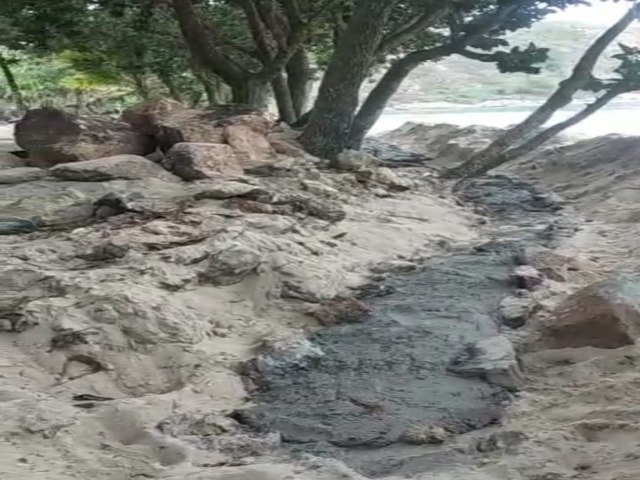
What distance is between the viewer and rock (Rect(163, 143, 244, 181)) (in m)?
6.64

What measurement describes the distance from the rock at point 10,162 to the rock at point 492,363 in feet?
16.1

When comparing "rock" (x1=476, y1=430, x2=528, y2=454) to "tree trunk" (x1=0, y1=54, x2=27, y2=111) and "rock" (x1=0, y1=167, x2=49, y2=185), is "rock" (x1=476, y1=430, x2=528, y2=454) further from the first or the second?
"tree trunk" (x1=0, y1=54, x2=27, y2=111)

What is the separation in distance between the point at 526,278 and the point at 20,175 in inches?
152

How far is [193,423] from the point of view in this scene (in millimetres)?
3014

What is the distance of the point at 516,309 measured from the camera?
14.4 ft

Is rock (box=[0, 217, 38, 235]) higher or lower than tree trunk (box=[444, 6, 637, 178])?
lower

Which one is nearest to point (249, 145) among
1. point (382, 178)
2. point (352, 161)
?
point (352, 161)

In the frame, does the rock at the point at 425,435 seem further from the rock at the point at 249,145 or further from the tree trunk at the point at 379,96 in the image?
the tree trunk at the point at 379,96

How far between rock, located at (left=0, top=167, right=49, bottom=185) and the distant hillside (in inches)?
798

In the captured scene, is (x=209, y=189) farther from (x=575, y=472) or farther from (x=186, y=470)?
(x=575, y=472)

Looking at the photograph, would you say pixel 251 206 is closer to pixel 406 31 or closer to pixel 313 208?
pixel 313 208

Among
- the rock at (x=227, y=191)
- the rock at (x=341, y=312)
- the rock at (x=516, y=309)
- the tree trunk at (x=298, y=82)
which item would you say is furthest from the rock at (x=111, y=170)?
the tree trunk at (x=298, y=82)

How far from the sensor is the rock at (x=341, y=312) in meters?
4.25

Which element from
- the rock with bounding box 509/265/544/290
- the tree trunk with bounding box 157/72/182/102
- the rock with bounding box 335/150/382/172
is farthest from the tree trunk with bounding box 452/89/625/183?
the tree trunk with bounding box 157/72/182/102
